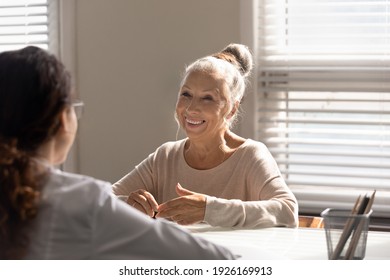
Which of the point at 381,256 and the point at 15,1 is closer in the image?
the point at 381,256

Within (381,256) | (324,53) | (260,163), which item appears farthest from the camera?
(324,53)

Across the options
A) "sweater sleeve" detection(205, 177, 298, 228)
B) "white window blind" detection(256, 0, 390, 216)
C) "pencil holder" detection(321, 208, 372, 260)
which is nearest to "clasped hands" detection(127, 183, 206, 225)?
"sweater sleeve" detection(205, 177, 298, 228)

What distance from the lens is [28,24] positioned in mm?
4324

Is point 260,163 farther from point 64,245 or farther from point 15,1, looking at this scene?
point 15,1

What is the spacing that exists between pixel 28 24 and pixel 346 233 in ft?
9.65

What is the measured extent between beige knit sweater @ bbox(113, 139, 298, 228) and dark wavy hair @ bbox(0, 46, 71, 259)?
1.22 m

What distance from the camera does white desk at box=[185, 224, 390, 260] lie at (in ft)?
6.72

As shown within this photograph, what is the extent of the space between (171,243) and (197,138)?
140cm

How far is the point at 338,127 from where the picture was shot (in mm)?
3777

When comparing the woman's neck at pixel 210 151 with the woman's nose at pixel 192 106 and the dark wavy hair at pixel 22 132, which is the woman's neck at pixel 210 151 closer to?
the woman's nose at pixel 192 106

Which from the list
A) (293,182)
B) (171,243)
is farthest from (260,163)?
(171,243)

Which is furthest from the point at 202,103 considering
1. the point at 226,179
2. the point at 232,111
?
the point at 226,179

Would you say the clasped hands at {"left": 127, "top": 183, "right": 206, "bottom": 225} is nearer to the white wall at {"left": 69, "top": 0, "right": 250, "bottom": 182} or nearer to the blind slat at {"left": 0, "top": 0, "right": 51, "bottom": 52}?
the white wall at {"left": 69, "top": 0, "right": 250, "bottom": 182}

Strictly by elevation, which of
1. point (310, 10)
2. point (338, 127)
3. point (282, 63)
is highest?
point (310, 10)
